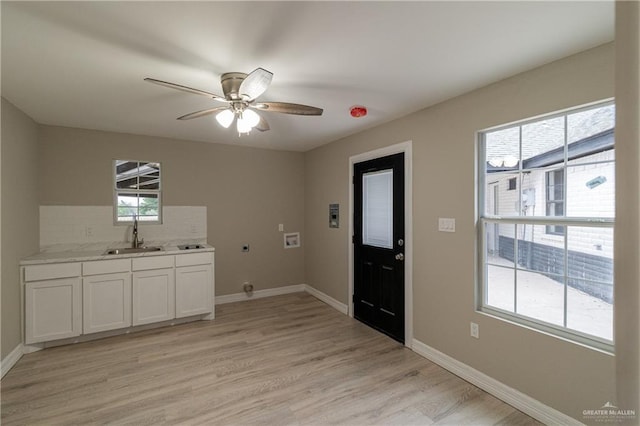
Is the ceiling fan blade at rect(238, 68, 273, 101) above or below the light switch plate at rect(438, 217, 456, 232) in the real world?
above

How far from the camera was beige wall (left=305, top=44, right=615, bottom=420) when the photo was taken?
1847mm

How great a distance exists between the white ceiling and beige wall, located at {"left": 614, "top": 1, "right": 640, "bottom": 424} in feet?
3.44

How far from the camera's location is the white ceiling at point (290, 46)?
1.49 m

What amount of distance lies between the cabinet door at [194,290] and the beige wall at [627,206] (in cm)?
392

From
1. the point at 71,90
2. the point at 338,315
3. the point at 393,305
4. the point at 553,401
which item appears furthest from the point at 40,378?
the point at 553,401

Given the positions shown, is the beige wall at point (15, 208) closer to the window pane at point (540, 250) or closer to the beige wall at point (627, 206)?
the beige wall at point (627, 206)

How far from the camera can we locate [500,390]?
2.26m

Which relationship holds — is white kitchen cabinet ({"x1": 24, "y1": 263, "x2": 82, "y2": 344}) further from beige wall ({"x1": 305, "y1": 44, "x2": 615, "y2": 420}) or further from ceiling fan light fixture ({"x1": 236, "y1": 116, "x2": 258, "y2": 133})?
beige wall ({"x1": 305, "y1": 44, "x2": 615, "y2": 420})

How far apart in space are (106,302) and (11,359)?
82 centimetres

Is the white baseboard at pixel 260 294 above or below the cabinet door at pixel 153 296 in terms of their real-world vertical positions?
below

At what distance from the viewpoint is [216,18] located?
155 cm

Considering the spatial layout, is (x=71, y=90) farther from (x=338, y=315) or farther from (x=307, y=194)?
(x=338, y=315)

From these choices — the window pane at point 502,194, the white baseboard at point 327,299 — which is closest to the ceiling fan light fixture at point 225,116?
the window pane at point 502,194

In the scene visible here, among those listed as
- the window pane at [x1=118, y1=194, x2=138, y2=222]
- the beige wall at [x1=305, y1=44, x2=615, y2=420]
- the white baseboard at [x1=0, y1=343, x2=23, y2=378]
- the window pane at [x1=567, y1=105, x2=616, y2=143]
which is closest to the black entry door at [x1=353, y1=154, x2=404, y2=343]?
the beige wall at [x1=305, y1=44, x2=615, y2=420]
